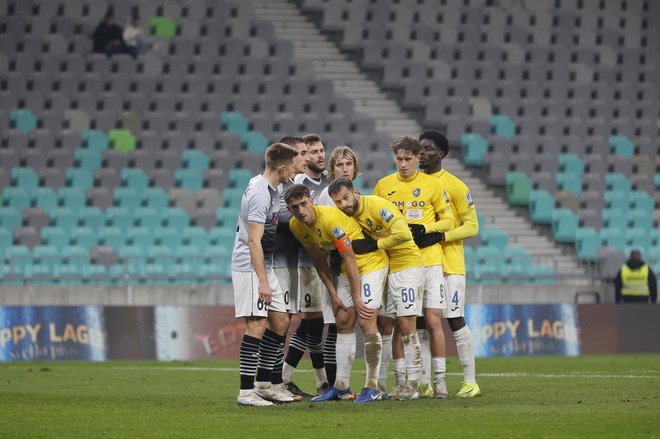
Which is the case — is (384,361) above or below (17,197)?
below

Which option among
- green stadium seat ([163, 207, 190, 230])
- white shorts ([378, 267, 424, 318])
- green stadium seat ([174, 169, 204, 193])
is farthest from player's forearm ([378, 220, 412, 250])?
green stadium seat ([174, 169, 204, 193])

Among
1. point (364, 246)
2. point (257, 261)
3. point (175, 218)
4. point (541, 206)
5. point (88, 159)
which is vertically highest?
point (88, 159)

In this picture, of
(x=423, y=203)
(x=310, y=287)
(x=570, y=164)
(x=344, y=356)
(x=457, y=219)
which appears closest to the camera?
(x=344, y=356)

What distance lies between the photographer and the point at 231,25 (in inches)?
1096

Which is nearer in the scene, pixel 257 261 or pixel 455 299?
pixel 257 261

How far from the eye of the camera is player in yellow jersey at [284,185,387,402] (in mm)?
10406

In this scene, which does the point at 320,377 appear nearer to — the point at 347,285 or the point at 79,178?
the point at 347,285

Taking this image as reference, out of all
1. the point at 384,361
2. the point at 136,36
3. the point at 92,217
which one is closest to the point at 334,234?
the point at 384,361

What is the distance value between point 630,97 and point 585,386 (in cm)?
1913

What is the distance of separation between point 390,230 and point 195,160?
1557 centimetres

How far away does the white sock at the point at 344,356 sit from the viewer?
34.7ft

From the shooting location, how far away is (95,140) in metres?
25.4

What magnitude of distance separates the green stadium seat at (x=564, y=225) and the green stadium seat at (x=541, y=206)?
0.17 meters

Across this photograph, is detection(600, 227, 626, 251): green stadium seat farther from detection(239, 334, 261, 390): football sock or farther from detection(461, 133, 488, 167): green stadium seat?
detection(239, 334, 261, 390): football sock
